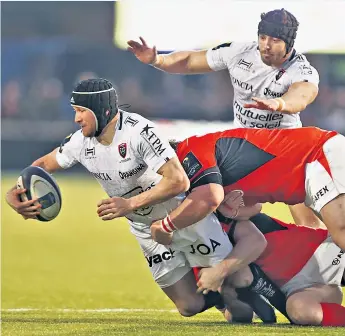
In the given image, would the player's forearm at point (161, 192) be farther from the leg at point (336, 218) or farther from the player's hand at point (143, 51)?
the player's hand at point (143, 51)

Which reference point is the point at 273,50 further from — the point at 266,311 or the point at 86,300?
the point at 86,300

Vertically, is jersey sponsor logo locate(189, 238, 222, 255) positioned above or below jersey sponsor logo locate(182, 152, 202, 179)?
below

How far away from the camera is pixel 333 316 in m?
9.14

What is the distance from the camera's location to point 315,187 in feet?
30.2

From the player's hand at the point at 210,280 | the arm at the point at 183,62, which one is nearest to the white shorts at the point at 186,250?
the player's hand at the point at 210,280

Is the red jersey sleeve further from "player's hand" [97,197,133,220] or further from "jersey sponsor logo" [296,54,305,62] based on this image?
"jersey sponsor logo" [296,54,305,62]

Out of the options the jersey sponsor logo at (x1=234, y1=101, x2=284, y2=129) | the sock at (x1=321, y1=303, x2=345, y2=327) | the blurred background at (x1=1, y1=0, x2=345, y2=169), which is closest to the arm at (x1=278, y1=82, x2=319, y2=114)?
the jersey sponsor logo at (x1=234, y1=101, x2=284, y2=129)

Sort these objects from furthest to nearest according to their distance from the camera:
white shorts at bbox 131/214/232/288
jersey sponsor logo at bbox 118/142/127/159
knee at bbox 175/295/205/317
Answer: knee at bbox 175/295/205/317 < white shorts at bbox 131/214/232/288 < jersey sponsor logo at bbox 118/142/127/159

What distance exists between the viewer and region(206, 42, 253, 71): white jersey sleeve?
36.5 feet

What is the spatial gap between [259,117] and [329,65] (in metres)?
22.9


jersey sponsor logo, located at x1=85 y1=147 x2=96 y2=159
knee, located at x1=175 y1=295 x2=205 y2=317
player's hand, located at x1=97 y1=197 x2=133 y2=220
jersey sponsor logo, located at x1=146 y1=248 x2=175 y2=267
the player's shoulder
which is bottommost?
knee, located at x1=175 y1=295 x2=205 y2=317

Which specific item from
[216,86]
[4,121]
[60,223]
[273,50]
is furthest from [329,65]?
[273,50]

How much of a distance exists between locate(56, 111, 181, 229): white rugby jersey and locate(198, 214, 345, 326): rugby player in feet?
2.72

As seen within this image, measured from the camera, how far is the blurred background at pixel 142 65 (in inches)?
1226
